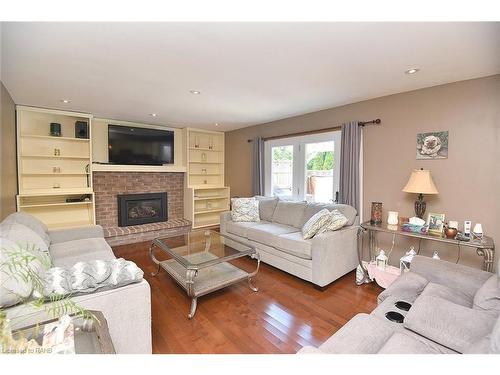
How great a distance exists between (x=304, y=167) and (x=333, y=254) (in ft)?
5.58

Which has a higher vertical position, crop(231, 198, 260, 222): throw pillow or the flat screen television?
the flat screen television

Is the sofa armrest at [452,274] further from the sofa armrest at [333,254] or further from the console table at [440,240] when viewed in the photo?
the sofa armrest at [333,254]

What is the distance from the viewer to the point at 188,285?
2.21 m

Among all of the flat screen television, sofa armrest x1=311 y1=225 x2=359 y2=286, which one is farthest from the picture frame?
the flat screen television

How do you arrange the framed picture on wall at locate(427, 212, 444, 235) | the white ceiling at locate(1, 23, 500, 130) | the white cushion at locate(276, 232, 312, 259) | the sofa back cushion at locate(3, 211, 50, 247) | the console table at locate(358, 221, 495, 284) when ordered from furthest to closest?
1. the white cushion at locate(276, 232, 312, 259)
2. the framed picture on wall at locate(427, 212, 444, 235)
3. the sofa back cushion at locate(3, 211, 50, 247)
4. the console table at locate(358, 221, 495, 284)
5. the white ceiling at locate(1, 23, 500, 130)

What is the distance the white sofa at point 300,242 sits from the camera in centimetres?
267

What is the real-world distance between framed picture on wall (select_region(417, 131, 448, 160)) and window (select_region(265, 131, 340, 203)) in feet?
3.42

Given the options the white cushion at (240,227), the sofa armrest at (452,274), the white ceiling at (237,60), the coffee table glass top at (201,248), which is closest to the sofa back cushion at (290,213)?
the white cushion at (240,227)

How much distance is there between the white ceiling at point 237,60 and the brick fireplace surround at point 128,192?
163cm

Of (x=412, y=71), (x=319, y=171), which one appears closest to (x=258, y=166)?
(x=319, y=171)

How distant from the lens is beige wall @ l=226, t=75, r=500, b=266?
2.37 metres

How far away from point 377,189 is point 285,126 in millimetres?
1924

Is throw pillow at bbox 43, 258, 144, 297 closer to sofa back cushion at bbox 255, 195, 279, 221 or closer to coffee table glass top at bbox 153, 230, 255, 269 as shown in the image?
coffee table glass top at bbox 153, 230, 255, 269

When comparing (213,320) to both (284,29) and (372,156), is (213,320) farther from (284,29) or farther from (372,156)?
(372,156)
